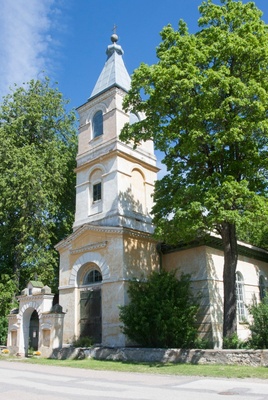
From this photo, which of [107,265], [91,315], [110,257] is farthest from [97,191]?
[91,315]

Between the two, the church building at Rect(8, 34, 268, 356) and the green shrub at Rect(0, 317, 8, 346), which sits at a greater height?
the church building at Rect(8, 34, 268, 356)

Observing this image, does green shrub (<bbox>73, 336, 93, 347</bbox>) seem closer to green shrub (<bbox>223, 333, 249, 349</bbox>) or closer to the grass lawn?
the grass lawn

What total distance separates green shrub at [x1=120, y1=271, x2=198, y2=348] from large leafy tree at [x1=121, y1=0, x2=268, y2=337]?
1837 mm

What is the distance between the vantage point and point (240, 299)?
67.0 ft

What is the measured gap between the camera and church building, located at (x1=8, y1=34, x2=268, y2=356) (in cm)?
1811

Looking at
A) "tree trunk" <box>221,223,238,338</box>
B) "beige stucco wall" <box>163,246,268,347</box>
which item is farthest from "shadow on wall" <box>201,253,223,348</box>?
"tree trunk" <box>221,223,238,338</box>

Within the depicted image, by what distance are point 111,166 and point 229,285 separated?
9.19 meters

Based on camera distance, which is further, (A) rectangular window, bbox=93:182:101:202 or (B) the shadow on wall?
(A) rectangular window, bbox=93:182:101:202

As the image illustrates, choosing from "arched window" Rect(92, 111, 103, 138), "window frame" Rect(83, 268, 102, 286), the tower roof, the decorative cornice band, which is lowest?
"window frame" Rect(83, 268, 102, 286)

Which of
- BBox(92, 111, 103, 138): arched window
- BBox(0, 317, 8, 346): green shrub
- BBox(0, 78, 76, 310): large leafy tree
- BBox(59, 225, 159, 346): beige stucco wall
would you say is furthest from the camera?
BBox(0, 78, 76, 310): large leafy tree

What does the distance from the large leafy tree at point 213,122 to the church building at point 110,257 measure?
9.68 feet

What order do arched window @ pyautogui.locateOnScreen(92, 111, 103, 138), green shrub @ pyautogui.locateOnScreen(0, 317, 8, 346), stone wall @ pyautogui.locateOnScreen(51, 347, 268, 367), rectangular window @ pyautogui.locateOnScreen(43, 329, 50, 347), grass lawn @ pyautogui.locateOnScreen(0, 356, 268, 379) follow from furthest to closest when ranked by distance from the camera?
green shrub @ pyautogui.locateOnScreen(0, 317, 8, 346) → arched window @ pyautogui.locateOnScreen(92, 111, 103, 138) → rectangular window @ pyautogui.locateOnScreen(43, 329, 50, 347) → stone wall @ pyautogui.locateOnScreen(51, 347, 268, 367) → grass lawn @ pyautogui.locateOnScreen(0, 356, 268, 379)

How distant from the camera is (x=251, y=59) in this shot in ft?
47.9

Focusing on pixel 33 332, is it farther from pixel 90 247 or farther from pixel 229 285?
pixel 229 285
